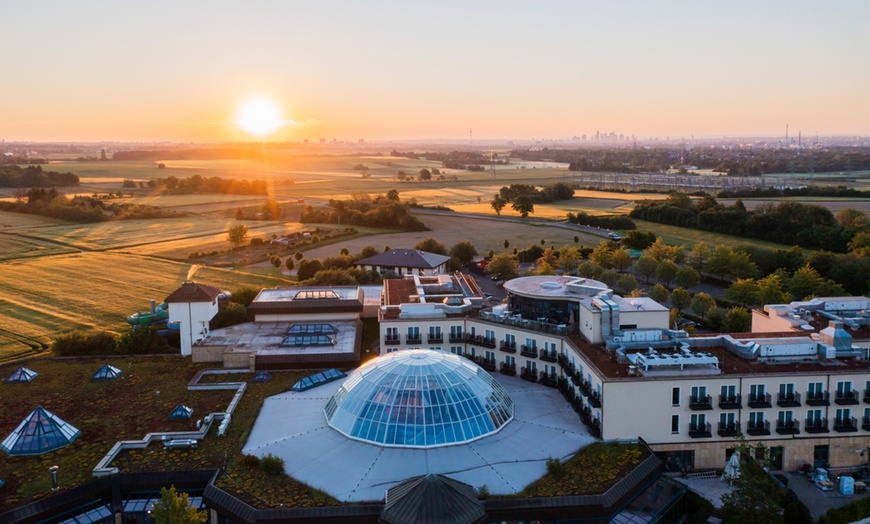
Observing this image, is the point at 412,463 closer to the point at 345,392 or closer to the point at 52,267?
the point at 345,392

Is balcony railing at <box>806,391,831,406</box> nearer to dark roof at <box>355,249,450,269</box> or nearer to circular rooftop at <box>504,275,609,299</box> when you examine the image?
circular rooftop at <box>504,275,609,299</box>

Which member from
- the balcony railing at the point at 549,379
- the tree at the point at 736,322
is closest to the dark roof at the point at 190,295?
the balcony railing at the point at 549,379

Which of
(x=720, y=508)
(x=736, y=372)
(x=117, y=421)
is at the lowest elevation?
(x=720, y=508)

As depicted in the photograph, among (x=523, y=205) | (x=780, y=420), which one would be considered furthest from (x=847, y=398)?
(x=523, y=205)

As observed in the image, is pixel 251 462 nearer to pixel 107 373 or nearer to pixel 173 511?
pixel 173 511

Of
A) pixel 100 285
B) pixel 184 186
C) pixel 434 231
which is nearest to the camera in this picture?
pixel 100 285

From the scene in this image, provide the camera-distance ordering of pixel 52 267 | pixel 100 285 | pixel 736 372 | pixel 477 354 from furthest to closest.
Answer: pixel 52 267 → pixel 100 285 → pixel 477 354 → pixel 736 372

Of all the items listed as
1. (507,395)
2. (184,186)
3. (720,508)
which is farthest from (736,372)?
(184,186)
